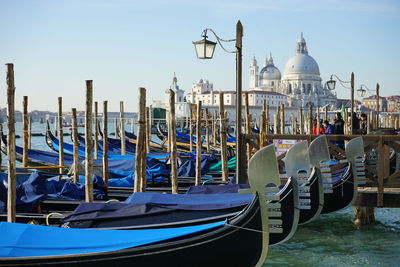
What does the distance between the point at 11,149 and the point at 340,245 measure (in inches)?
128

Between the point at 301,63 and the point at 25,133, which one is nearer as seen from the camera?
Result: the point at 25,133

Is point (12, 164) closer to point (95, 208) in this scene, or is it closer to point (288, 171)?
point (95, 208)

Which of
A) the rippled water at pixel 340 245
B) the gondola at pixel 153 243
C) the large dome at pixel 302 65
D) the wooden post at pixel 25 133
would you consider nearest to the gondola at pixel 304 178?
the rippled water at pixel 340 245

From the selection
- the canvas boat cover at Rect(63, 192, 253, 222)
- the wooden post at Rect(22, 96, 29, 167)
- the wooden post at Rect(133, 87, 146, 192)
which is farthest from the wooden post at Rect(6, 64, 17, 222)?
the wooden post at Rect(22, 96, 29, 167)

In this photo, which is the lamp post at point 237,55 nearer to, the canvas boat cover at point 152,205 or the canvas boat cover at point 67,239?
the canvas boat cover at point 152,205

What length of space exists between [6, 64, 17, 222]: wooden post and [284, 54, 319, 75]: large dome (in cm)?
7638

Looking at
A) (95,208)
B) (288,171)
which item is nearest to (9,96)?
(95,208)

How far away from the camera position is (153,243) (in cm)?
360

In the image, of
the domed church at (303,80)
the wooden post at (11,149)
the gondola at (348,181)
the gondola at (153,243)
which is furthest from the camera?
the domed church at (303,80)

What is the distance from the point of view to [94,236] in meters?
3.57

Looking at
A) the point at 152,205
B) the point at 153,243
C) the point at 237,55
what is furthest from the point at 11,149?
the point at 237,55

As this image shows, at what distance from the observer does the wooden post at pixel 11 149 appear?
4.88 meters

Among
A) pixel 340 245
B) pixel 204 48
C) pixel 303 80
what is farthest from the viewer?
pixel 303 80

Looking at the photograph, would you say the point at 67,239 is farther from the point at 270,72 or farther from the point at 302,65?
the point at 270,72
